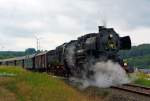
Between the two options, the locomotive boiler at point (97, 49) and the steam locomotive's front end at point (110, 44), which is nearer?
the locomotive boiler at point (97, 49)

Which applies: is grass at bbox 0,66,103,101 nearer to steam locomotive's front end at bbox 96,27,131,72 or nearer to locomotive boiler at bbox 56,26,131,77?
locomotive boiler at bbox 56,26,131,77

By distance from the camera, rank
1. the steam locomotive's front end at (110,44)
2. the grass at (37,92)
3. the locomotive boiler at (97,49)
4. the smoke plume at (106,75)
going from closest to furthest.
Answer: the grass at (37,92), the smoke plume at (106,75), the locomotive boiler at (97,49), the steam locomotive's front end at (110,44)

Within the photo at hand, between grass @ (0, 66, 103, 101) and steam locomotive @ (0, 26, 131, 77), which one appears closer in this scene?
grass @ (0, 66, 103, 101)

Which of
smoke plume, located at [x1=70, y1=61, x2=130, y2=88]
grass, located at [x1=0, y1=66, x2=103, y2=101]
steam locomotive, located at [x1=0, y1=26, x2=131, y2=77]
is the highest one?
steam locomotive, located at [x1=0, y1=26, x2=131, y2=77]

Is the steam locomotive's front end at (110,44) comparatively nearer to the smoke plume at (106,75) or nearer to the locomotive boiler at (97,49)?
the locomotive boiler at (97,49)

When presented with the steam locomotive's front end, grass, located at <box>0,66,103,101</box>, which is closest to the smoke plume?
the steam locomotive's front end

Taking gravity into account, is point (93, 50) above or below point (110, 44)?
below

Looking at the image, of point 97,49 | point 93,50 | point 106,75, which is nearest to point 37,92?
point 106,75

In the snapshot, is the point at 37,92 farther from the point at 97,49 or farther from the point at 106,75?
the point at 97,49

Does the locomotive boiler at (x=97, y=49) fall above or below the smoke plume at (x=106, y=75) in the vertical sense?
above

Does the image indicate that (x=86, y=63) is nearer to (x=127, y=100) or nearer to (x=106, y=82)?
(x=106, y=82)

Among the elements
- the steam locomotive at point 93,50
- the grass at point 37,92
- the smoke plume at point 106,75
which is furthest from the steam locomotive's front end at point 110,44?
the grass at point 37,92

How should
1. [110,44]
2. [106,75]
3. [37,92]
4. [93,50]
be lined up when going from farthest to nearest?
[110,44] → [93,50] → [106,75] → [37,92]

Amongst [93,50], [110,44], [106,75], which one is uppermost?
[110,44]
